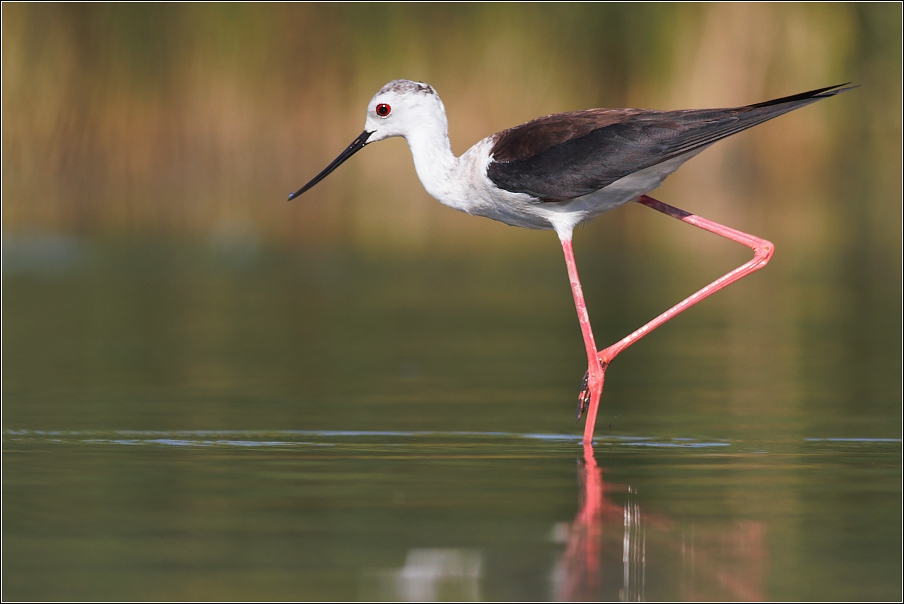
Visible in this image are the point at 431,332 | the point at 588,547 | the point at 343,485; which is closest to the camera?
the point at 588,547

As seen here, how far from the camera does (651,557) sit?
4457 millimetres

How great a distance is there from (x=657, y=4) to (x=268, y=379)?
616 inches

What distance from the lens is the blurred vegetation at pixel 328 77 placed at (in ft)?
72.3

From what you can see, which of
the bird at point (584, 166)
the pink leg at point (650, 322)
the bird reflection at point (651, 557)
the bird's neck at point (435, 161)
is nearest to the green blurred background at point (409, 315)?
the bird reflection at point (651, 557)

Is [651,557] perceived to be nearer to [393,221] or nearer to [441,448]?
[441,448]

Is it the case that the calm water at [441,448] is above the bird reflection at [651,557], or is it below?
above

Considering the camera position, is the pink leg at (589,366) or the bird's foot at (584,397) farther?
the pink leg at (589,366)

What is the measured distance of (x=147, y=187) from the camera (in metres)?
24.0

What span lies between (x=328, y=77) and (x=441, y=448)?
1693cm

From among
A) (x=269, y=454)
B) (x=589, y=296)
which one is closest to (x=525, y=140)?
(x=269, y=454)

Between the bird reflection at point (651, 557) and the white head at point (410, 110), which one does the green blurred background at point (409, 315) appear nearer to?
the bird reflection at point (651, 557)

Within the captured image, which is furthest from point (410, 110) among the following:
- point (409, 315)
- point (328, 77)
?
point (328, 77)

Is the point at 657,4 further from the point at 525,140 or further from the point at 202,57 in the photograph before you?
the point at 525,140

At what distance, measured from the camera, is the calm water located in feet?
14.2
